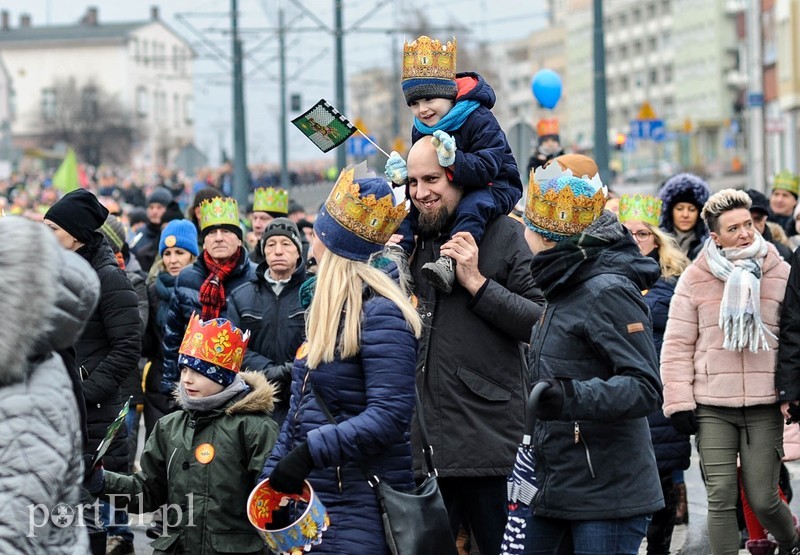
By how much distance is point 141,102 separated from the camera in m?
126

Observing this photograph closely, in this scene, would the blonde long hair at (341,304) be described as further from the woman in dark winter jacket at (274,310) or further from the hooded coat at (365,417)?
the woman in dark winter jacket at (274,310)

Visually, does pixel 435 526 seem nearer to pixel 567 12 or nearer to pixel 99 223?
pixel 99 223

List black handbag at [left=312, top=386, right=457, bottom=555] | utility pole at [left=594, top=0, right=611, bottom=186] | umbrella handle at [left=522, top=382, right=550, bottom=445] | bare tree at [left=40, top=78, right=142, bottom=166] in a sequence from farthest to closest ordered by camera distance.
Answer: bare tree at [left=40, top=78, right=142, bottom=166] < utility pole at [left=594, top=0, right=611, bottom=186] < umbrella handle at [left=522, top=382, right=550, bottom=445] < black handbag at [left=312, top=386, right=457, bottom=555]

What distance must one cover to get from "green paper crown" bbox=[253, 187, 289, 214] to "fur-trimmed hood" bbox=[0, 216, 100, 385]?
7.49 meters

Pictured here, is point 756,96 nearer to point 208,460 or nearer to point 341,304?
point 208,460

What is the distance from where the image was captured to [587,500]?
511 cm

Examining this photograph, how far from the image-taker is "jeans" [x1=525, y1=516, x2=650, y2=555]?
16.8ft

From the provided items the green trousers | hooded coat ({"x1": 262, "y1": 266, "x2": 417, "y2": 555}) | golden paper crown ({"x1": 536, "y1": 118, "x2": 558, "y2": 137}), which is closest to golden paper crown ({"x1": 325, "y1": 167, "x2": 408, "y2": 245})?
hooded coat ({"x1": 262, "y1": 266, "x2": 417, "y2": 555})

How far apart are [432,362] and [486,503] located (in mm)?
571

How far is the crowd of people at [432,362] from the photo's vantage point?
161 inches

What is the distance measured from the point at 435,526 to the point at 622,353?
0.87 metres

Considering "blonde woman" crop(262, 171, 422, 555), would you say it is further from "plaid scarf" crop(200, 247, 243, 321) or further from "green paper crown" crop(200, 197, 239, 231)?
"green paper crown" crop(200, 197, 239, 231)

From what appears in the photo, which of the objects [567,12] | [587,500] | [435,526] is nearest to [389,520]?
[435,526]

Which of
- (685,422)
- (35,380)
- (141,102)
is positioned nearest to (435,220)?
(685,422)
